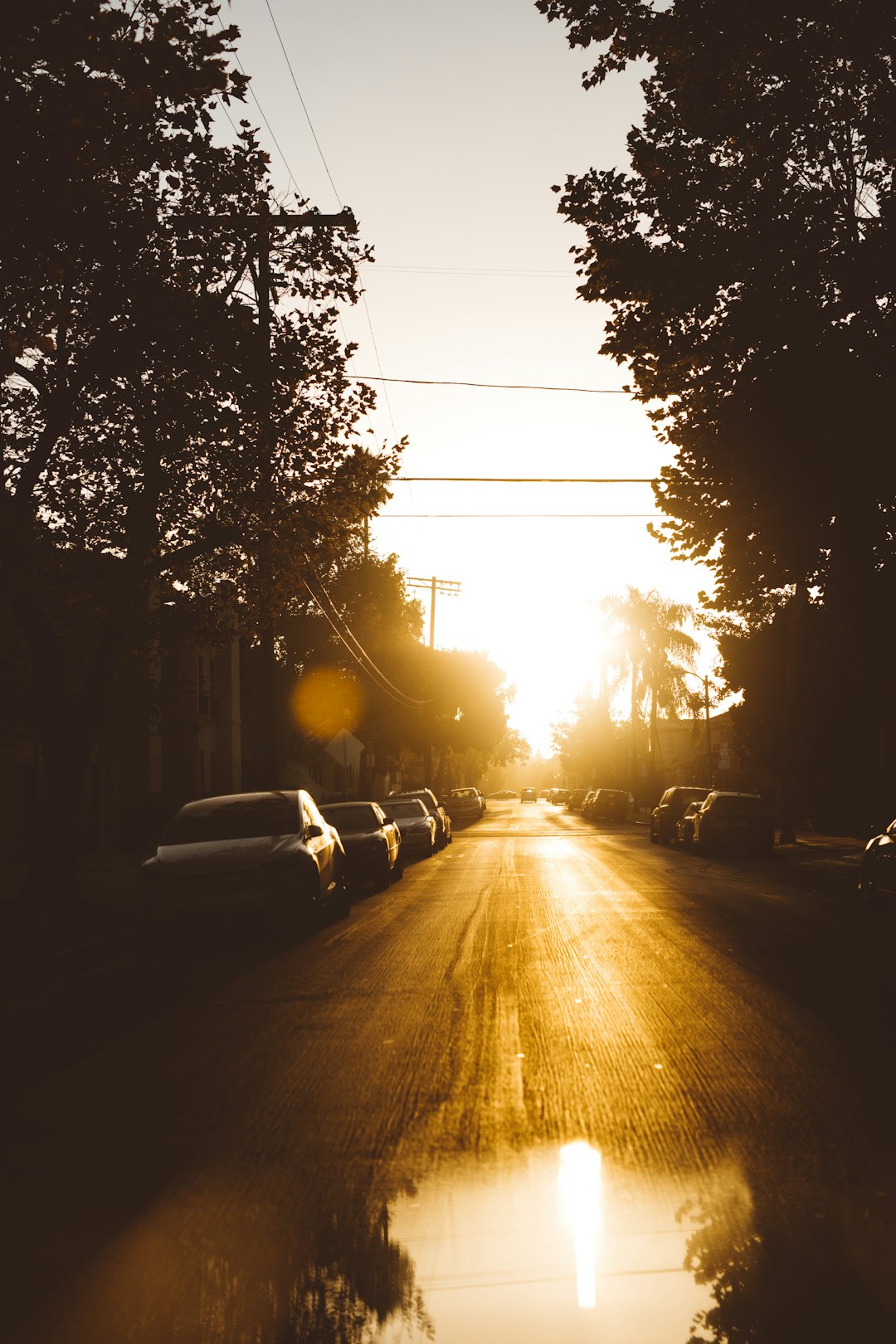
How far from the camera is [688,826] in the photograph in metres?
36.2

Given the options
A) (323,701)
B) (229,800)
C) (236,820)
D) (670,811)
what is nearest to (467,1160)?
(236,820)

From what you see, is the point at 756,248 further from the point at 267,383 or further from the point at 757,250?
the point at 267,383

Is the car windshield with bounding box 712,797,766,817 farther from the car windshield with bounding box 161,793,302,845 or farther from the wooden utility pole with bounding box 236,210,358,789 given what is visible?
the car windshield with bounding box 161,793,302,845

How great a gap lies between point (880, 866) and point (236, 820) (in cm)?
890

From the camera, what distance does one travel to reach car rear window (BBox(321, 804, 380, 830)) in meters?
23.7

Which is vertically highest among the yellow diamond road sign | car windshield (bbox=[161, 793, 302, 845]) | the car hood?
the yellow diamond road sign

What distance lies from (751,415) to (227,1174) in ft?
53.5

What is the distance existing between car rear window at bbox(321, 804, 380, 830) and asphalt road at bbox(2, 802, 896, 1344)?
11.7m

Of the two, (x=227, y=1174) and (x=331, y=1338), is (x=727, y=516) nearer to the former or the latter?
(x=227, y=1174)

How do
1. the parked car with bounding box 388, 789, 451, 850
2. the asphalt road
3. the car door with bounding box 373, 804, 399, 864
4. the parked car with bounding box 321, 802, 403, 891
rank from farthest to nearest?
the parked car with bounding box 388, 789, 451, 850 → the car door with bounding box 373, 804, 399, 864 → the parked car with bounding box 321, 802, 403, 891 → the asphalt road

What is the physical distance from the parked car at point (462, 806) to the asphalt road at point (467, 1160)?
58.4 metres

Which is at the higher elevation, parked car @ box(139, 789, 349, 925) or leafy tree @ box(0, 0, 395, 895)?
leafy tree @ box(0, 0, 395, 895)

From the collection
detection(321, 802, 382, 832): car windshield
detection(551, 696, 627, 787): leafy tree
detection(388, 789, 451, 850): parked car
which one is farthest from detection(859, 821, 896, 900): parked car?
detection(551, 696, 627, 787): leafy tree

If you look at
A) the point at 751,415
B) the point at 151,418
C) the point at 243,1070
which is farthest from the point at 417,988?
the point at 751,415
